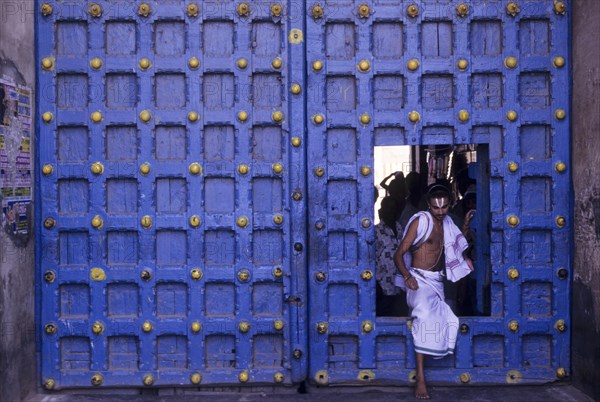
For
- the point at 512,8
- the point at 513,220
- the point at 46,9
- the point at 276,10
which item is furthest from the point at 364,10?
the point at 46,9

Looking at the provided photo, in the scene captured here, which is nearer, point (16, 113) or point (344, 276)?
point (16, 113)

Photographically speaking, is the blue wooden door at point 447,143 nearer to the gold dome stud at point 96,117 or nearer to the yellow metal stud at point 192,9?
the yellow metal stud at point 192,9

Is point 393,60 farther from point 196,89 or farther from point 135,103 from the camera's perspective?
point 135,103

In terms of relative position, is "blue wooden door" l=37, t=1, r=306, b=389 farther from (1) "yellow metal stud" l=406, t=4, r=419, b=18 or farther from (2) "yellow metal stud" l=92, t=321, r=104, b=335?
(1) "yellow metal stud" l=406, t=4, r=419, b=18

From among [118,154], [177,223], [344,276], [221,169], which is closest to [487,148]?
[344,276]

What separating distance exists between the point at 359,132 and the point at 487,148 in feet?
3.29

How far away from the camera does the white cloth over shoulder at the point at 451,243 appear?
5.65 metres

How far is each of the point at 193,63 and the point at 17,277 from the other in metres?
2.01

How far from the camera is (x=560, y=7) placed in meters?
5.58

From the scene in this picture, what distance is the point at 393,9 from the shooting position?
18.4ft

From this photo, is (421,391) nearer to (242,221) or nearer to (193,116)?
(242,221)

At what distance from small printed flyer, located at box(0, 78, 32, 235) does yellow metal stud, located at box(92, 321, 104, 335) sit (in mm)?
856

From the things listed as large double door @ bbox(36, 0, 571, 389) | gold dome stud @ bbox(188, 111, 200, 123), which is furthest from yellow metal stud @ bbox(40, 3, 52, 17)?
gold dome stud @ bbox(188, 111, 200, 123)

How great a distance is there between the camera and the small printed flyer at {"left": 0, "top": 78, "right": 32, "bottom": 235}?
5086 mm
